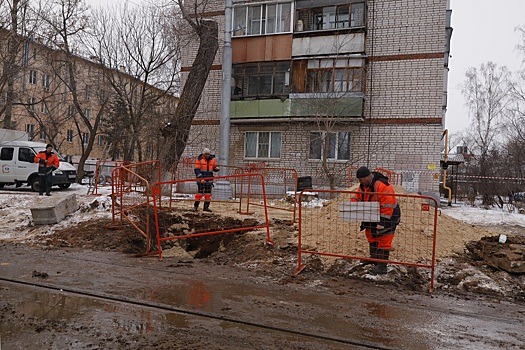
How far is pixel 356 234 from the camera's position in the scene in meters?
7.40

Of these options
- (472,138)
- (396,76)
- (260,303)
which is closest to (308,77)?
(396,76)

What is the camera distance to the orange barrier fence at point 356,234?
21.9 feet

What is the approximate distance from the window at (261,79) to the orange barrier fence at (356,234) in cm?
1325

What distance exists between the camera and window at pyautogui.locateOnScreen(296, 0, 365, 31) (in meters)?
19.8

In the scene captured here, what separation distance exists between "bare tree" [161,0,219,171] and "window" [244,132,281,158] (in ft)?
15.5

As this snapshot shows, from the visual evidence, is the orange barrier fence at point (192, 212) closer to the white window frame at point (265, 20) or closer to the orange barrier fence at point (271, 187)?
the orange barrier fence at point (271, 187)

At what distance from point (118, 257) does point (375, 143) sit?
47.9 ft

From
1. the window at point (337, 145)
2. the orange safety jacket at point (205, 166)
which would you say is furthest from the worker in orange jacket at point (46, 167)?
the window at point (337, 145)

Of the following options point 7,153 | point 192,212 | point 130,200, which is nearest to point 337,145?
point 192,212

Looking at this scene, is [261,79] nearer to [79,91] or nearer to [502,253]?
[79,91]

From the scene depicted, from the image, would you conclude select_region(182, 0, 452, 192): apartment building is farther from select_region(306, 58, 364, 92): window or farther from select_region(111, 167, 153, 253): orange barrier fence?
select_region(111, 167, 153, 253): orange barrier fence

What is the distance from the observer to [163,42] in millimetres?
26781

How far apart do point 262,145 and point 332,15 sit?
682 cm

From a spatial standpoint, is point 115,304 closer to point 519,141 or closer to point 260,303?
point 260,303
